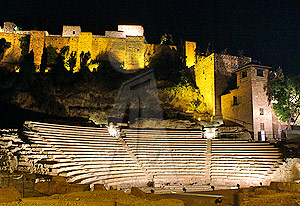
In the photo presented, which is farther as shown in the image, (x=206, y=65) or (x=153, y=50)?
(x=153, y=50)

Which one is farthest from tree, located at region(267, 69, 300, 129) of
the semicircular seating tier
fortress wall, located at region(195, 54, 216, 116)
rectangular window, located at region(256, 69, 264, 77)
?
the semicircular seating tier

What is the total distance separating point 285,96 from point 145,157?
535 inches

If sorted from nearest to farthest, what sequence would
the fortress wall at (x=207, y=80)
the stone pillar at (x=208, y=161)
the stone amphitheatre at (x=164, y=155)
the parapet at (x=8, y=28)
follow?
the stone amphitheatre at (x=164, y=155)
the stone pillar at (x=208, y=161)
the fortress wall at (x=207, y=80)
the parapet at (x=8, y=28)

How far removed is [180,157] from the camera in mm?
15047

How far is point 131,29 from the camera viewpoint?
118 ft

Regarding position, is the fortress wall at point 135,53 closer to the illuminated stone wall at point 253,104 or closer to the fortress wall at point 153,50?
the fortress wall at point 153,50

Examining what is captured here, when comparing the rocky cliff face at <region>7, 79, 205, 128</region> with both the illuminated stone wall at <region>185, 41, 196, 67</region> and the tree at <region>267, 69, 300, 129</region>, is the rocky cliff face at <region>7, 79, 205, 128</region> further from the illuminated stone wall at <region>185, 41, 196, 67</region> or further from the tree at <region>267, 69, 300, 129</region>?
the illuminated stone wall at <region>185, 41, 196, 67</region>

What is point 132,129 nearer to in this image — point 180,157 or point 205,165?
point 180,157

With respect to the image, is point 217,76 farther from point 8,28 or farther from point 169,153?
point 8,28

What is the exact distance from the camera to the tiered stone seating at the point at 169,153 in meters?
13.8

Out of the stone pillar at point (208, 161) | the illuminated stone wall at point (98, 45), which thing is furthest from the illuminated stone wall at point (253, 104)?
the illuminated stone wall at point (98, 45)

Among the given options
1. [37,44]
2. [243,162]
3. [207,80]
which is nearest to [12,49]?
[37,44]

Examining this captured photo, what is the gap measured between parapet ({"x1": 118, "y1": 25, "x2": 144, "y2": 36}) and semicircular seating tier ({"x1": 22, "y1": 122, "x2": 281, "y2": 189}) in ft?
72.7

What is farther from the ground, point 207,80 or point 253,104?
point 207,80
